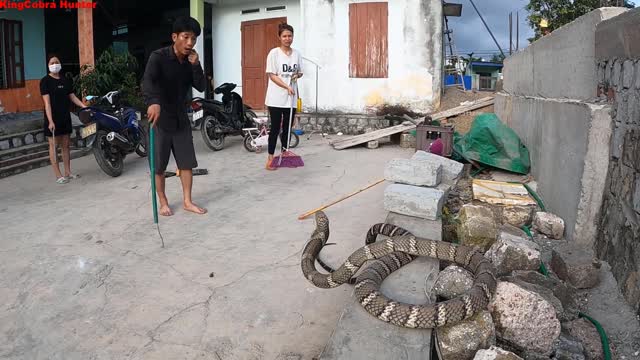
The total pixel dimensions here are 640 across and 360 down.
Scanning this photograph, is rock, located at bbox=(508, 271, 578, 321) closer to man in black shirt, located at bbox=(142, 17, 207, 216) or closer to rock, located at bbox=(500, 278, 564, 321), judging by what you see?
rock, located at bbox=(500, 278, 564, 321)

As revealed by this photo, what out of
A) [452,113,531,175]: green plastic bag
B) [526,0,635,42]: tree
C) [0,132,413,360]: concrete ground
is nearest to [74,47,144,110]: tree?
[0,132,413,360]: concrete ground

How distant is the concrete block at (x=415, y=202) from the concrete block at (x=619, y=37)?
160 cm

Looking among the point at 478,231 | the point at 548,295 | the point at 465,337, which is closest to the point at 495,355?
the point at 465,337

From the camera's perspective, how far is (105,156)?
659 cm

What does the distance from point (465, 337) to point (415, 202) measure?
5.67ft

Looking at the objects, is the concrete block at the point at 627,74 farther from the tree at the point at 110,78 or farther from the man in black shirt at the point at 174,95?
the tree at the point at 110,78

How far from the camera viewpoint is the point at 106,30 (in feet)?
49.9

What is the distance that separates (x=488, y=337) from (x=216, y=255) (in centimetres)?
217

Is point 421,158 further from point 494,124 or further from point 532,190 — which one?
point 494,124

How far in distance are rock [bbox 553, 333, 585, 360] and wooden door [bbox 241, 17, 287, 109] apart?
1021 centimetres

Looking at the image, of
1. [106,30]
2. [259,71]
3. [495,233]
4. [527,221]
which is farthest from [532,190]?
[106,30]

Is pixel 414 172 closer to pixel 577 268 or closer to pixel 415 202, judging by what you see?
pixel 415 202

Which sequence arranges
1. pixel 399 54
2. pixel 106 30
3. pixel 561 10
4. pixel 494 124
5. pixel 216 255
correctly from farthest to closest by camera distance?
pixel 561 10
pixel 106 30
pixel 399 54
pixel 494 124
pixel 216 255

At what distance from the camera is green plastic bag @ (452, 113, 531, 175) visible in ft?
20.2
